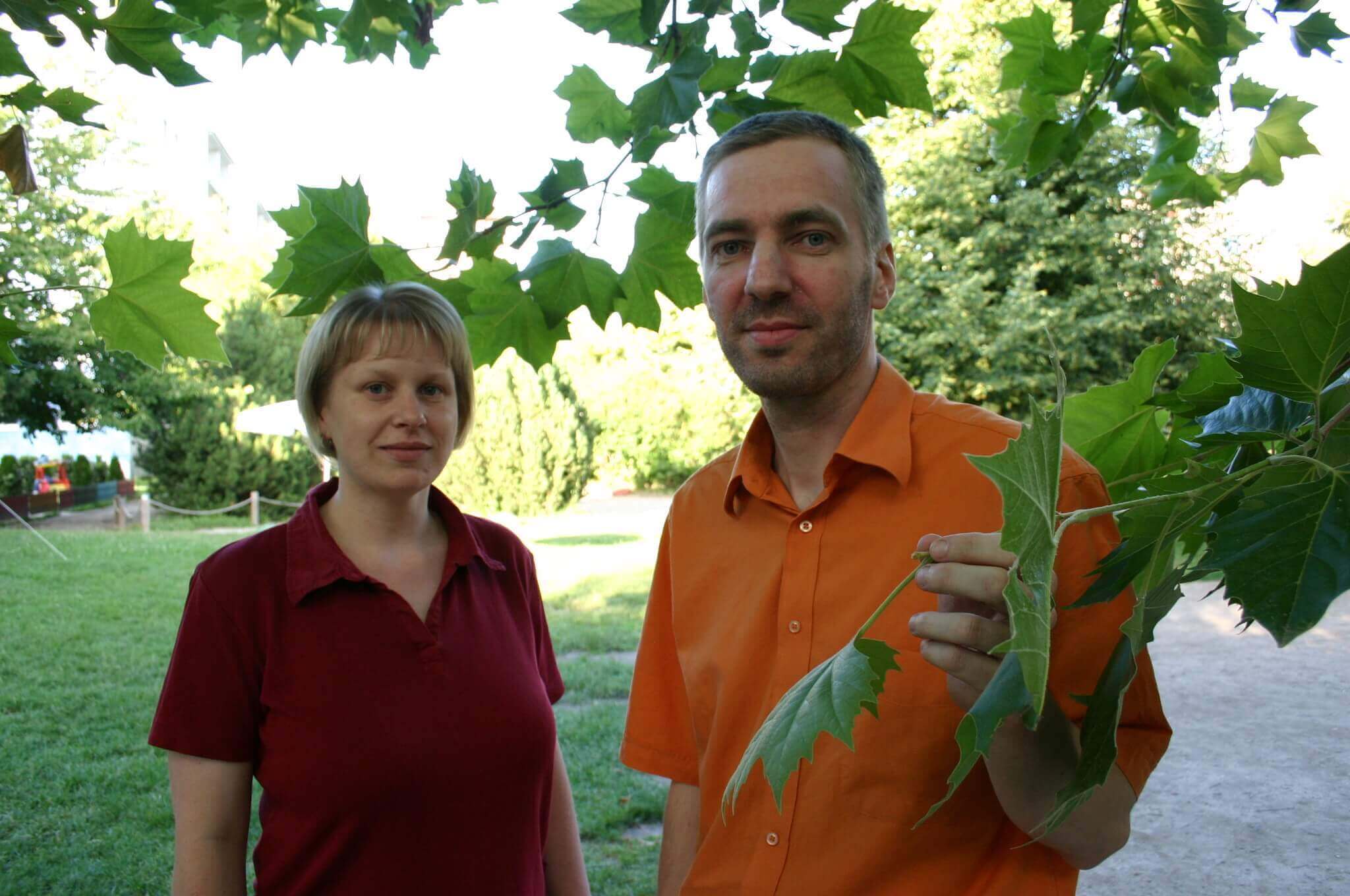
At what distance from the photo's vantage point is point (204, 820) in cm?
189

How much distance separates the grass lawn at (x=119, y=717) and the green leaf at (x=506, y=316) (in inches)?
128

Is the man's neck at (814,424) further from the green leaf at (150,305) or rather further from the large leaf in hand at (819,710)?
the green leaf at (150,305)

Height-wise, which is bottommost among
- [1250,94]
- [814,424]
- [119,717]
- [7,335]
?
[119,717]

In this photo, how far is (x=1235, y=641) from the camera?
376 inches

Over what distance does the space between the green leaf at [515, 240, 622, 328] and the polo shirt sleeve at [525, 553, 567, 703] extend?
2.10 ft

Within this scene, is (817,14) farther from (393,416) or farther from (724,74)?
(393,416)

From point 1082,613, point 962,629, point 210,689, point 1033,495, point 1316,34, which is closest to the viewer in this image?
point 1033,495

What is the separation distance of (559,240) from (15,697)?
7915 millimetres

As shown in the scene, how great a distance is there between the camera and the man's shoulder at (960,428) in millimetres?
1581

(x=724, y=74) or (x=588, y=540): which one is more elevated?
(x=724, y=74)

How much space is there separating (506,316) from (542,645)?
781 mm

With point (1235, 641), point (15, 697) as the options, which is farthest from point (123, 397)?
point (1235, 641)

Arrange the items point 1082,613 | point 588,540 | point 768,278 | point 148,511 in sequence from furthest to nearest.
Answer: point 148,511
point 588,540
point 768,278
point 1082,613

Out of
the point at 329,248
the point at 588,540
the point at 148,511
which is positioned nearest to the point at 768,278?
the point at 329,248
